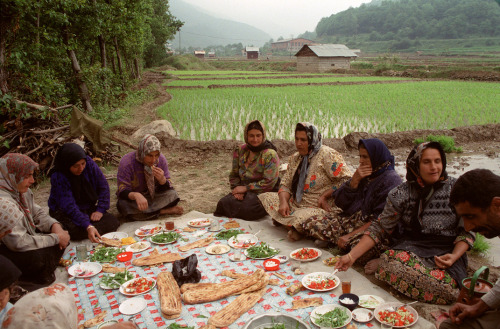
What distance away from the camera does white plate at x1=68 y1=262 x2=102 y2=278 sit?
3.14 meters

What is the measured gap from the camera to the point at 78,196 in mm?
4020

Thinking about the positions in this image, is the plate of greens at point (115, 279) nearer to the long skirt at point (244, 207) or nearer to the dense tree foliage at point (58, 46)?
the long skirt at point (244, 207)

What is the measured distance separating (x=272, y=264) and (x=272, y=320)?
32.9 inches

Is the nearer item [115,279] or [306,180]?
[115,279]

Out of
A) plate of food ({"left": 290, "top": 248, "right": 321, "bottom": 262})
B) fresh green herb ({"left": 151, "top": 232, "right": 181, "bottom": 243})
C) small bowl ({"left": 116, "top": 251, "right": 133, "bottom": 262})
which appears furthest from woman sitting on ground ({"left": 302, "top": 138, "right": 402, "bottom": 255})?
small bowl ({"left": 116, "top": 251, "right": 133, "bottom": 262})

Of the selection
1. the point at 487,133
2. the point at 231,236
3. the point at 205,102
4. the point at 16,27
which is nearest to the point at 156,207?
the point at 231,236

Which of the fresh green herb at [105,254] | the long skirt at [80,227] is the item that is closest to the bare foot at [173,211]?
the long skirt at [80,227]

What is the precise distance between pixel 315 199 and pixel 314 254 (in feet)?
2.57

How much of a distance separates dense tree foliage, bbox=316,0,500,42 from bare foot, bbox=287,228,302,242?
210 ft

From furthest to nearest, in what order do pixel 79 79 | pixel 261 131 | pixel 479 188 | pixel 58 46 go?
pixel 79 79, pixel 58 46, pixel 261 131, pixel 479 188

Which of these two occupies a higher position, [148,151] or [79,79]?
[79,79]

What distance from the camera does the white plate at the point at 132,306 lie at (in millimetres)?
2621

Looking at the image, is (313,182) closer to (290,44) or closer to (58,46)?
(58,46)

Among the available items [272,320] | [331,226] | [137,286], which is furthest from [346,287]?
[137,286]
